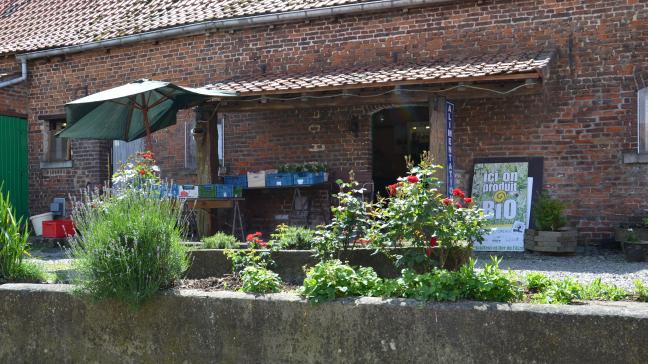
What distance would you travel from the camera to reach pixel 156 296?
4.24 metres

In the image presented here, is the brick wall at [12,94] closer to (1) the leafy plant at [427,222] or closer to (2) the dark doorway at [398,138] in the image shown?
(2) the dark doorway at [398,138]

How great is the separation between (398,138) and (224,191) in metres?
6.01

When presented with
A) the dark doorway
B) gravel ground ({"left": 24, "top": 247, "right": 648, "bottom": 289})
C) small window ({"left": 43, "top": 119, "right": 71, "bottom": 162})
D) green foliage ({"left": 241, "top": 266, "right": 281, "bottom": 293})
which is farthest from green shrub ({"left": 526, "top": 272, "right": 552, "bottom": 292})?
small window ({"left": 43, "top": 119, "right": 71, "bottom": 162})

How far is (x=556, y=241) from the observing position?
8992mm

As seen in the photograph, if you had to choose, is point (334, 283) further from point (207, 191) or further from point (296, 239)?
point (207, 191)

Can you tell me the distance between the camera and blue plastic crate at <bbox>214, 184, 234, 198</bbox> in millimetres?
10320

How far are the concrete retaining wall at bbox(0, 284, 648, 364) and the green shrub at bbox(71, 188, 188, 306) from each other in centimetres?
14

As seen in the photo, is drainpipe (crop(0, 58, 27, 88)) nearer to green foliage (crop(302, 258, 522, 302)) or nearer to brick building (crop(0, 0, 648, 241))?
brick building (crop(0, 0, 648, 241))

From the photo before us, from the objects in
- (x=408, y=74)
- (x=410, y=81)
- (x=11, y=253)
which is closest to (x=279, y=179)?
(x=408, y=74)

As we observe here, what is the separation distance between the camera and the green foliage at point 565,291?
3812 millimetres

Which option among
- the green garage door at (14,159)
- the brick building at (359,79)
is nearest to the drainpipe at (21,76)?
the brick building at (359,79)

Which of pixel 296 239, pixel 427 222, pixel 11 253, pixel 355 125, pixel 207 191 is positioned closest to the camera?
pixel 427 222

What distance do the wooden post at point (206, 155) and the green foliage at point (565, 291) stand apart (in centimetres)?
714

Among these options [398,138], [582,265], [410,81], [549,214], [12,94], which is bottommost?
[582,265]
